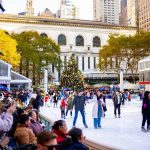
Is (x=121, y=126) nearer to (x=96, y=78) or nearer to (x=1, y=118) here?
(x=1, y=118)

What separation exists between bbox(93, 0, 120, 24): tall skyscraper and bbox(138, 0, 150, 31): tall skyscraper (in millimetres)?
58349

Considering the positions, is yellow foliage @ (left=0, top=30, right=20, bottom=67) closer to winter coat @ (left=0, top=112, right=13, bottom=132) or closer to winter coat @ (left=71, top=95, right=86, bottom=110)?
winter coat @ (left=71, top=95, right=86, bottom=110)

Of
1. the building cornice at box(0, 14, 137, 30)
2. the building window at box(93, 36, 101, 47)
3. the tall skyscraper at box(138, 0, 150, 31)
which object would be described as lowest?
the building window at box(93, 36, 101, 47)

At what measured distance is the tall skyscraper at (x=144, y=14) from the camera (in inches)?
5008

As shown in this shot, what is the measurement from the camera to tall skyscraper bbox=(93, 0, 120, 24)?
643ft

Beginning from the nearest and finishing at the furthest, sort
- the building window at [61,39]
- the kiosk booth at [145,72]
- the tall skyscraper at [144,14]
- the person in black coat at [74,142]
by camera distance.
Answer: the person in black coat at [74,142]
the kiosk booth at [145,72]
the building window at [61,39]
the tall skyscraper at [144,14]

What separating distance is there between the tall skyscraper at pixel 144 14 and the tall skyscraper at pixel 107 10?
Result: 58.3m

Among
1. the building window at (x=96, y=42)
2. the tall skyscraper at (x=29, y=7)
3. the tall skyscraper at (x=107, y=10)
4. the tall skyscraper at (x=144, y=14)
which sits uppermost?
the tall skyscraper at (x=107, y=10)

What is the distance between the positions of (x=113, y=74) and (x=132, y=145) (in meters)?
74.3

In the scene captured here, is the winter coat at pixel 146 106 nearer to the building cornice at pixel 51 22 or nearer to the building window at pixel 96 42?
the building cornice at pixel 51 22

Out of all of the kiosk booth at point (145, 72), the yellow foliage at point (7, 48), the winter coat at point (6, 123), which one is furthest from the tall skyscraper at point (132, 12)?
the winter coat at point (6, 123)

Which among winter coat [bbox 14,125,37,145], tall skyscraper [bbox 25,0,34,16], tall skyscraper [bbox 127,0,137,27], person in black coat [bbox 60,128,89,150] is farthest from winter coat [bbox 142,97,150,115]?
tall skyscraper [bbox 127,0,137,27]

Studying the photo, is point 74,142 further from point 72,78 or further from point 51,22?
point 51,22

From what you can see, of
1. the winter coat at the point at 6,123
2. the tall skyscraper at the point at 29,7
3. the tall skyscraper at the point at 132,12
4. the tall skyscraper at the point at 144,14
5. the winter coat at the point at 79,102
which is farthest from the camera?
the tall skyscraper at the point at 132,12
